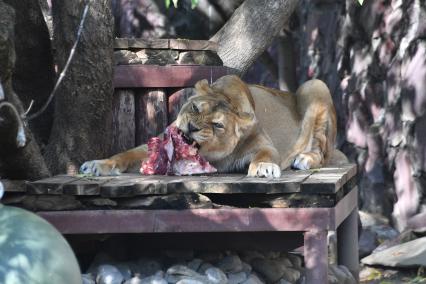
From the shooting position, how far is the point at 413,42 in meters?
10.3

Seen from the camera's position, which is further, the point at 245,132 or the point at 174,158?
the point at 245,132

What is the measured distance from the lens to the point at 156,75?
6844 millimetres

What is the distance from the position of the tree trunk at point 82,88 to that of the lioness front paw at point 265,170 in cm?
128

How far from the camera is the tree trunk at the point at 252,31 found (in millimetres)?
7637

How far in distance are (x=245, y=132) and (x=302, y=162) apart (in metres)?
0.56

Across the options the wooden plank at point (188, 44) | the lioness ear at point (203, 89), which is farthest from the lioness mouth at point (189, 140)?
the wooden plank at point (188, 44)

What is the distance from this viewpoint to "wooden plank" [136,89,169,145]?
22.6ft

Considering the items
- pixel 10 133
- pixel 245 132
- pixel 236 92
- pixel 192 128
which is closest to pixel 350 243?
pixel 245 132

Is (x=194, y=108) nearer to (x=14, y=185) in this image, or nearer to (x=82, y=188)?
(x=82, y=188)

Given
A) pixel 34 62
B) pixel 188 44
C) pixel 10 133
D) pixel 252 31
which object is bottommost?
pixel 10 133

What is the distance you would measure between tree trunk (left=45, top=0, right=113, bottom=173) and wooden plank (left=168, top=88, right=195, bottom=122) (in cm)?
59

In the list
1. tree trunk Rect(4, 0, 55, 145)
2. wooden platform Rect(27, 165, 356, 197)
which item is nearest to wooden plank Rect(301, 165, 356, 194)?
wooden platform Rect(27, 165, 356, 197)

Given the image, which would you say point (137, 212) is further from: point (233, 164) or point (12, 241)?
point (12, 241)

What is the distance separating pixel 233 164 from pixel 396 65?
16.6 ft
